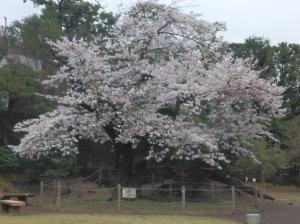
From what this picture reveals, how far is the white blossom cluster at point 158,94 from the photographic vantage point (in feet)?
84.3

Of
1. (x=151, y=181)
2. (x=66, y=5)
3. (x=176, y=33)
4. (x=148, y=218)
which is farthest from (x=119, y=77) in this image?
(x=66, y=5)

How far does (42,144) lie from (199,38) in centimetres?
966

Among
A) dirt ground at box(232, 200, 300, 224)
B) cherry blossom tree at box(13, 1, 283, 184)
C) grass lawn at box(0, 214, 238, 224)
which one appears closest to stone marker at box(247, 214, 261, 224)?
grass lawn at box(0, 214, 238, 224)

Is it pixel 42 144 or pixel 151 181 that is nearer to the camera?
pixel 42 144

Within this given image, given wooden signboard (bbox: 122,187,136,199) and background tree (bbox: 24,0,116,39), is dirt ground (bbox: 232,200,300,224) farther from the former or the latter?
background tree (bbox: 24,0,116,39)

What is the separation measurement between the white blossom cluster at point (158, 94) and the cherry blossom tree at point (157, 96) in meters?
0.05

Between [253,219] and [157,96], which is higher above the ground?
[157,96]

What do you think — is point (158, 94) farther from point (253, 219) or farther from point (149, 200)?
point (253, 219)

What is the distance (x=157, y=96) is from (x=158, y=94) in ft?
0.34

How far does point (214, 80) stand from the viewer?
85.1ft

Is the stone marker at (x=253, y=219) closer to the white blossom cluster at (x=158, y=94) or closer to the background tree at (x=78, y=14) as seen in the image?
the white blossom cluster at (x=158, y=94)

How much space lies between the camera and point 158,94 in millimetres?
26422

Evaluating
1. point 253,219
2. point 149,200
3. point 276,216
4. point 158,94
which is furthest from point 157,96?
point 253,219

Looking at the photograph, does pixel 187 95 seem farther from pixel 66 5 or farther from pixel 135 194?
pixel 66 5
